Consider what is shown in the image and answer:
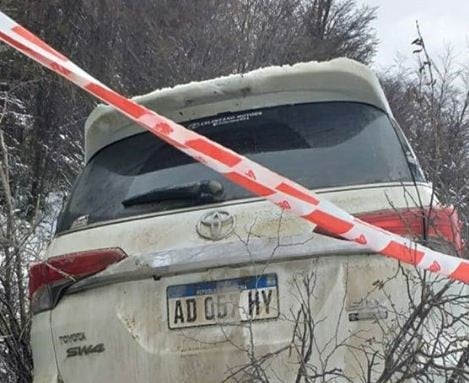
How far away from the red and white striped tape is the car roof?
368mm

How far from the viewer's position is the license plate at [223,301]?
10.3ft

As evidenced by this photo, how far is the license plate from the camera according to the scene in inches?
123

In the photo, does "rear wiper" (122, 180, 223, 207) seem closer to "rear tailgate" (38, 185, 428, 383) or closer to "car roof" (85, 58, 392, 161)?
"rear tailgate" (38, 185, 428, 383)

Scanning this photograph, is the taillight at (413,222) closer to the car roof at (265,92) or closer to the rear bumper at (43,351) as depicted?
the car roof at (265,92)

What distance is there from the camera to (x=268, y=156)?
11.3ft

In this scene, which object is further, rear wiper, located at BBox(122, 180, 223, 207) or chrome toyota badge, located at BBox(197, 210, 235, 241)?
rear wiper, located at BBox(122, 180, 223, 207)

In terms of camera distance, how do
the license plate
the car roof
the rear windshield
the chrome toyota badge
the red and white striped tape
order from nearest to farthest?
the red and white striped tape → the license plate → the chrome toyota badge → the rear windshield → the car roof

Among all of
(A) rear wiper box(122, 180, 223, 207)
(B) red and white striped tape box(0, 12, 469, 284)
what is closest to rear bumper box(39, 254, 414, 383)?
(B) red and white striped tape box(0, 12, 469, 284)

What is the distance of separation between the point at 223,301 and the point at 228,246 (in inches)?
7.7

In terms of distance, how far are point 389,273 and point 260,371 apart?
558 mm

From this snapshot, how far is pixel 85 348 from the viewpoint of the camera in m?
3.42

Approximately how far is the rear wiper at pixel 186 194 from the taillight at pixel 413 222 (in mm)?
461

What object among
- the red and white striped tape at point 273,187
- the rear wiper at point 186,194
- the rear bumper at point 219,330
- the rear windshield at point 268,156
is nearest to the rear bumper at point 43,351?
the rear bumper at point 219,330

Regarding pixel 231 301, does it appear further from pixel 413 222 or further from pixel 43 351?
pixel 43 351
